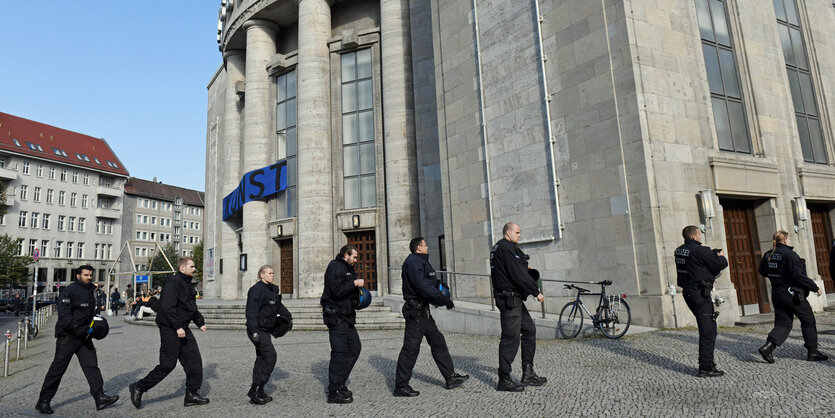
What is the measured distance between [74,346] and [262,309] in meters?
2.43

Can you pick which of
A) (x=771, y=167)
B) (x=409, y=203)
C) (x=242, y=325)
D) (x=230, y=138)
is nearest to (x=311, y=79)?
(x=409, y=203)

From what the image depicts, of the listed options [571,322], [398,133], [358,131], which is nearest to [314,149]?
[358,131]

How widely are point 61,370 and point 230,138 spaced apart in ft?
76.8

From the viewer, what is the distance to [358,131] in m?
22.2

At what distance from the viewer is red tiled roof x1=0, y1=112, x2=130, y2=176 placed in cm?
5797

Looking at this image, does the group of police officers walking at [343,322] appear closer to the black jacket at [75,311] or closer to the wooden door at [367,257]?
the black jacket at [75,311]

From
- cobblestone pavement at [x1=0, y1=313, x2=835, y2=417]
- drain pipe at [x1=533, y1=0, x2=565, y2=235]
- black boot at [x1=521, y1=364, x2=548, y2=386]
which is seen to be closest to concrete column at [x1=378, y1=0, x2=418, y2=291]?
drain pipe at [x1=533, y1=0, x2=565, y2=235]

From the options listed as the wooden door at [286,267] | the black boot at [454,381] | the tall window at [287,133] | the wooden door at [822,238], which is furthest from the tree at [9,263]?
the wooden door at [822,238]

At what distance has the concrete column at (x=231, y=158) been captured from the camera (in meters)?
26.6

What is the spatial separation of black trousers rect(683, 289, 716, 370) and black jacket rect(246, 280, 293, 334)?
518 cm

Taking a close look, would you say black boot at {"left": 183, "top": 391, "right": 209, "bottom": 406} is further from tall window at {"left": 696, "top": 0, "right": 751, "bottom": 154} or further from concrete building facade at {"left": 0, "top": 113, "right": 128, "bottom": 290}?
concrete building facade at {"left": 0, "top": 113, "right": 128, "bottom": 290}

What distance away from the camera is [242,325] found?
16375 mm

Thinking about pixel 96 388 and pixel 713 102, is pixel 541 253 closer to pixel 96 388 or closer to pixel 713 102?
pixel 713 102

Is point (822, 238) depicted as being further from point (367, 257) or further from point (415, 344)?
point (367, 257)
